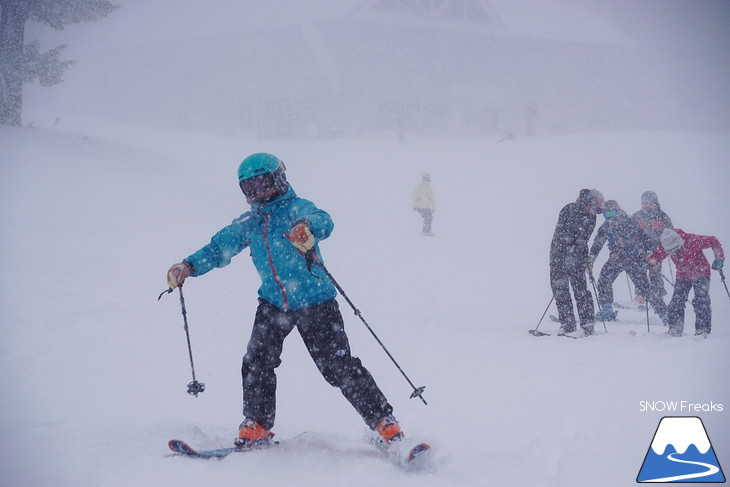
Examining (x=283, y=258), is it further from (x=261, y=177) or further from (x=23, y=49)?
(x=23, y=49)

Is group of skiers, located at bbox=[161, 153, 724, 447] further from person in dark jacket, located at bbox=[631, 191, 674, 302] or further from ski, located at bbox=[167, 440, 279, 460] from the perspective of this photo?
person in dark jacket, located at bbox=[631, 191, 674, 302]

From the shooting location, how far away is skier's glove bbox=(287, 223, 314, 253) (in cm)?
259

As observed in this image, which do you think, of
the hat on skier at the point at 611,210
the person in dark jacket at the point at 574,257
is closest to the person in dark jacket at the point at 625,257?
the hat on skier at the point at 611,210

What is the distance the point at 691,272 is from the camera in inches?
234

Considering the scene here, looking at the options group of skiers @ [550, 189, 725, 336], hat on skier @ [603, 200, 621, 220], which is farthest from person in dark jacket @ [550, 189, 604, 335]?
hat on skier @ [603, 200, 621, 220]

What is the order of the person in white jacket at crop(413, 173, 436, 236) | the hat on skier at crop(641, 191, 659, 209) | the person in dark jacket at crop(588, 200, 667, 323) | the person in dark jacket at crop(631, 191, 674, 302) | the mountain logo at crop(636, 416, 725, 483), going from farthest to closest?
the person in white jacket at crop(413, 173, 436, 236) → the person in dark jacket at crop(588, 200, 667, 323) → the hat on skier at crop(641, 191, 659, 209) → the person in dark jacket at crop(631, 191, 674, 302) → the mountain logo at crop(636, 416, 725, 483)

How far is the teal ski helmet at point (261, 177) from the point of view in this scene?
9.49 feet

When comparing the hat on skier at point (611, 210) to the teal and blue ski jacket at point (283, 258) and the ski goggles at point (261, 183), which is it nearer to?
the teal and blue ski jacket at point (283, 258)

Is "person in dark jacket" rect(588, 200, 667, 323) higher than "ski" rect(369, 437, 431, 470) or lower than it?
higher

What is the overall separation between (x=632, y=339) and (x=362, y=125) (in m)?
27.3

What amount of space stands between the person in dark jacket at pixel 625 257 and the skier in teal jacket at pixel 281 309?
555 cm

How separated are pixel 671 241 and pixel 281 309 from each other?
515cm

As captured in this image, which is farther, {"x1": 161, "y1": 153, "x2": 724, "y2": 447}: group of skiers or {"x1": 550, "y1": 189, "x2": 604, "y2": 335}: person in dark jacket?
{"x1": 550, "y1": 189, "x2": 604, "y2": 335}: person in dark jacket

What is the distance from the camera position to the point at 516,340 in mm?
5746
